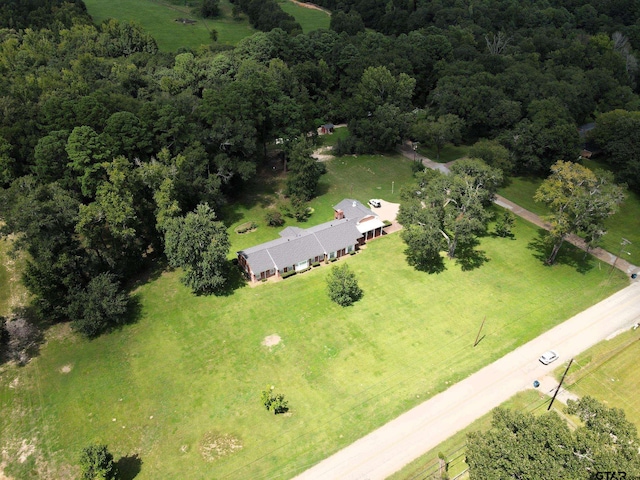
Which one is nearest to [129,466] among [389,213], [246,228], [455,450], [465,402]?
[455,450]

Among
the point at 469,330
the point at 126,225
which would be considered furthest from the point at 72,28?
the point at 469,330

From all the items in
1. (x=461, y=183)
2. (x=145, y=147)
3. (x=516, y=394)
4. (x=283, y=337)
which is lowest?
(x=283, y=337)

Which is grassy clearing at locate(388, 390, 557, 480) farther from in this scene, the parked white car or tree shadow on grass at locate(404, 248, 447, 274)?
tree shadow on grass at locate(404, 248, 447, 274)

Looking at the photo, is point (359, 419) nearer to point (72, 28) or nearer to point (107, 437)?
point (107, 437)

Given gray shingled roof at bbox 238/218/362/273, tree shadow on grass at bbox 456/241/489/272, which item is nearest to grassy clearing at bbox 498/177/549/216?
tree shadow on grass at bbox 456/241/489/272

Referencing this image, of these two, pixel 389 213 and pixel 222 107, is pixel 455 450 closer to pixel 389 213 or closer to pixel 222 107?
pixel 389 213
